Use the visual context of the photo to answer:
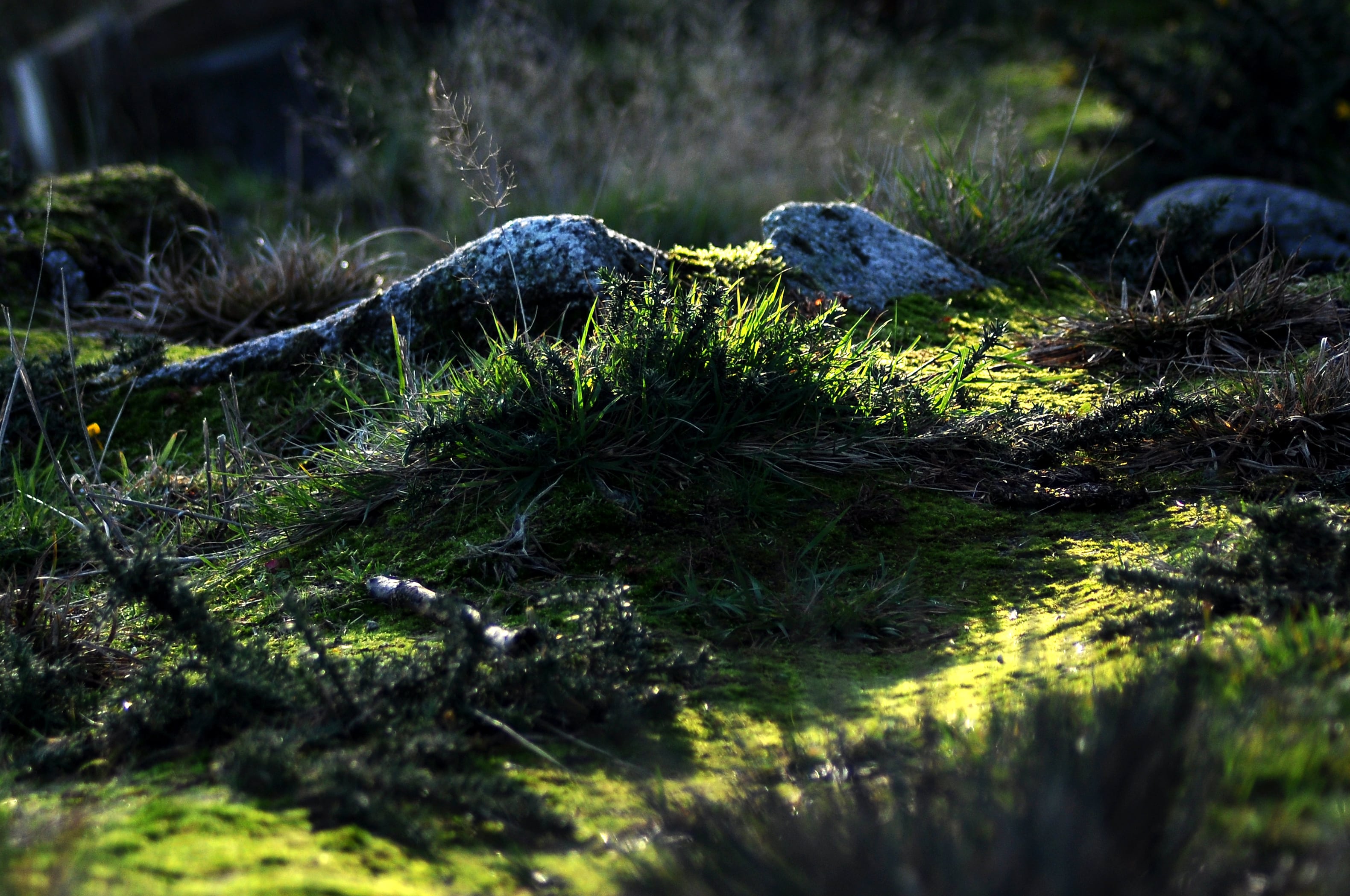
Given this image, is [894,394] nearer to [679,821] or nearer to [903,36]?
[679,821]

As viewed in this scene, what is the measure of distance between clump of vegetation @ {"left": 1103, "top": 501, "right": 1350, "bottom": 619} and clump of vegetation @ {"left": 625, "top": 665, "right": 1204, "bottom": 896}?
0.55 meters

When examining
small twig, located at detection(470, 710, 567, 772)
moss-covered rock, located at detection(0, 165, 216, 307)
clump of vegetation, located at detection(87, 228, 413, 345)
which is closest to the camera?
small twig, located at detection(470, 710, 567, 772)

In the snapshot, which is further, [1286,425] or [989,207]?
[989,207]

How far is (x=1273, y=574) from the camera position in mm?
1948

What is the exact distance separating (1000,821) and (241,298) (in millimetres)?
4893

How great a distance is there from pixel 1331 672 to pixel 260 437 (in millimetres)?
→ 3030

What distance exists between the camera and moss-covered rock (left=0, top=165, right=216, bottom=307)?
5246 mm

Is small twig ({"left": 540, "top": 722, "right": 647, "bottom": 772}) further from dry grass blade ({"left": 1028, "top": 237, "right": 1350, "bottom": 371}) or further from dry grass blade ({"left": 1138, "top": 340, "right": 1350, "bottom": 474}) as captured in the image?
dry grass blade ({"left": 1028, "top": 237, "right": 1350, "bottom": 371})

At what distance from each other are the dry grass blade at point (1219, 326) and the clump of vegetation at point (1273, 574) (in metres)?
1.56

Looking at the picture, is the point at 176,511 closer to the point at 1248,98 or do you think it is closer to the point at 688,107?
the point at 688,107

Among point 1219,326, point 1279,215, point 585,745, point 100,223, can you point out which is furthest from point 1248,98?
point 585,745

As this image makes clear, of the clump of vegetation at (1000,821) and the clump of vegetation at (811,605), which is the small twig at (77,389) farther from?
the clump of vegetation at (1000,821)

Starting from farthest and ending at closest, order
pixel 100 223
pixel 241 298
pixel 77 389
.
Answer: pixel 100 223, pixel 241 298, pixel 77 389

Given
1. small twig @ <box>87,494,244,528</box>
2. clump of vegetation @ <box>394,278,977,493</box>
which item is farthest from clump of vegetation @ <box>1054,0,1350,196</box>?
small twig @ <box>87,494,244,528</box>
